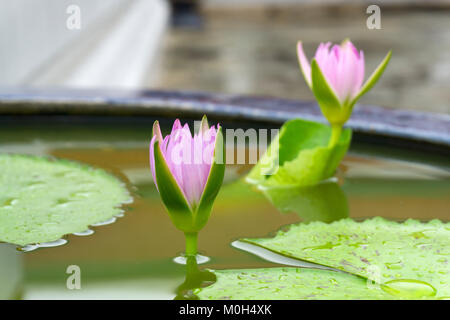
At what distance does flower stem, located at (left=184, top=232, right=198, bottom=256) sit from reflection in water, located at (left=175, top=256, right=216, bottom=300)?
0.04 feet

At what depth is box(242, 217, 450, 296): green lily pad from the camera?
16.1 inches

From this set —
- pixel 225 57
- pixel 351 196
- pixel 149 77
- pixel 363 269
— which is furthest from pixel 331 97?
pixel 225 57

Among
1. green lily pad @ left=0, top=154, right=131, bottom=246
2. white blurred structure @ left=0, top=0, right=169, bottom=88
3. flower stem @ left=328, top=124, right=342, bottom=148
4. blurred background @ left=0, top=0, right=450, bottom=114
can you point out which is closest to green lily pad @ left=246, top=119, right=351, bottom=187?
flower stem @ left=328, top=124, right=342, bottom=148

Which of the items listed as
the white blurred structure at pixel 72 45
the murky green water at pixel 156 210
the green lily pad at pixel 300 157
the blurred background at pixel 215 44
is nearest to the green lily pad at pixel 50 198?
the murky green water at pixel 156 210

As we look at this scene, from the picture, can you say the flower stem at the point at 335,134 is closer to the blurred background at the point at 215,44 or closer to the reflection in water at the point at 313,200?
the reflection in water at the point at 313,200

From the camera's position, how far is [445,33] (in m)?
5.08

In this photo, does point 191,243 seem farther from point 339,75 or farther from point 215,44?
point 215,44

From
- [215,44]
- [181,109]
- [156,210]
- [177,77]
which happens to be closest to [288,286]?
[156,210]

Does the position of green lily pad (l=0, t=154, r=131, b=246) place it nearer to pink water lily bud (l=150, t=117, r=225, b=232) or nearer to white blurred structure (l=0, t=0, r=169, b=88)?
pink water lily bud (l=150, t=117, r=225, b=232)

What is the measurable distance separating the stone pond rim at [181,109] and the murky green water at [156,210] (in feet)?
0.05

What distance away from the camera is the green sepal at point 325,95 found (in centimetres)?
55

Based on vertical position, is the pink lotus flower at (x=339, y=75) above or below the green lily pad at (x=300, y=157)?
above

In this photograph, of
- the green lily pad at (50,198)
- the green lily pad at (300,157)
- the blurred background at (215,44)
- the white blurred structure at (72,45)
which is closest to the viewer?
the green lily pad at (50,198)
